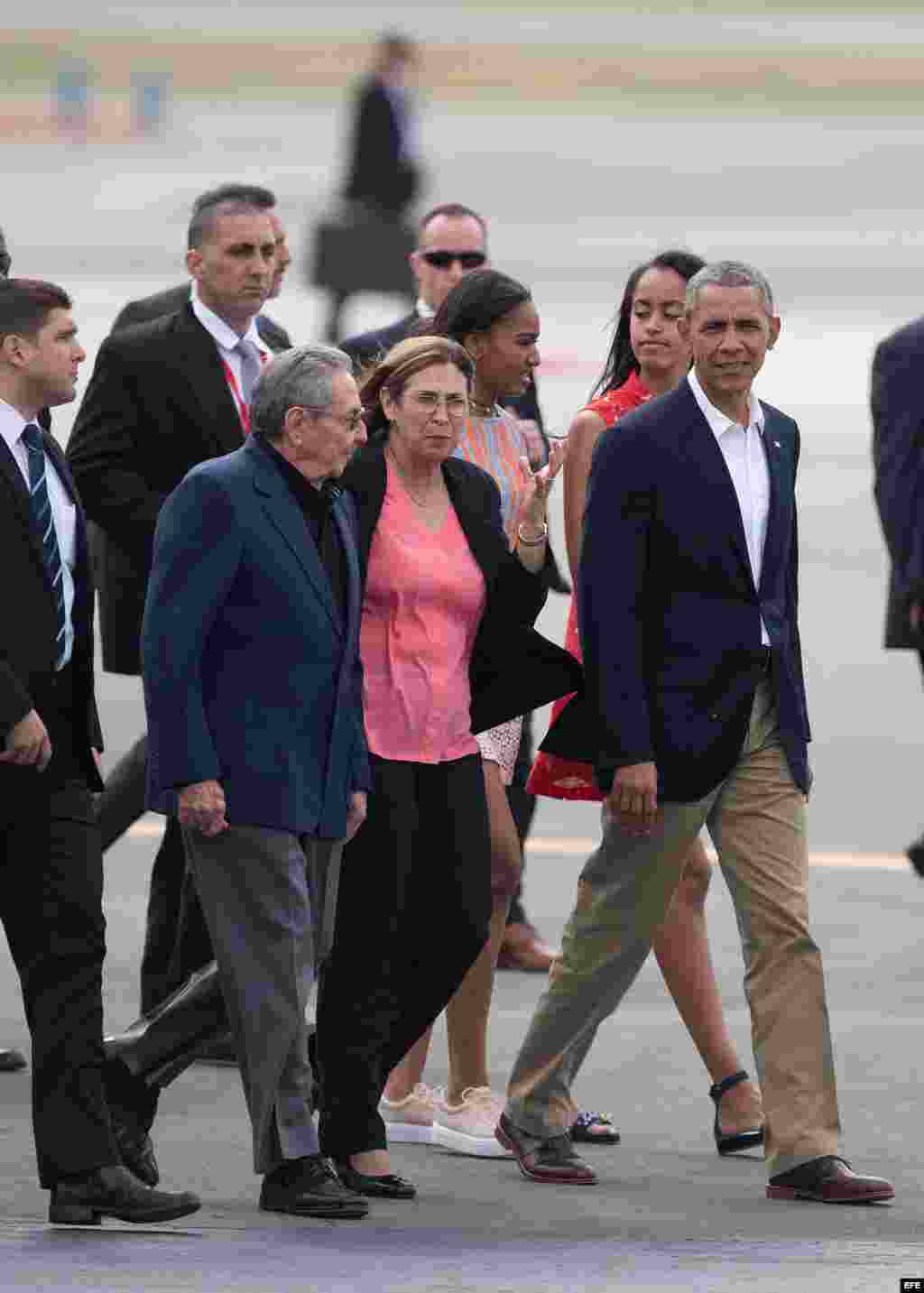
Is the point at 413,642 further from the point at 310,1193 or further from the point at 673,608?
the point at 310,1193

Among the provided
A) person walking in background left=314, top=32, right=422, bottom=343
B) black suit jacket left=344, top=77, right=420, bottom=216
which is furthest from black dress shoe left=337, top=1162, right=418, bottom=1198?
black suit jacket left=344, top=77, right=420, bottom=216

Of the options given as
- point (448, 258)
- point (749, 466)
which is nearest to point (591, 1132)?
point (749, 466)

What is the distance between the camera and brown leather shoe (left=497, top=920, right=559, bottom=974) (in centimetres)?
856

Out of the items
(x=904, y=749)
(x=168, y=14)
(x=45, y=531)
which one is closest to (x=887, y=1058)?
(x=45, y=531)

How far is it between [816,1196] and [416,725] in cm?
119

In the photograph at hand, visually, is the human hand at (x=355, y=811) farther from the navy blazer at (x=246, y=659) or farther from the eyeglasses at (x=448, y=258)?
the eyeglasses at (x=448, y=258)

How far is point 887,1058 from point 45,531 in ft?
8.91

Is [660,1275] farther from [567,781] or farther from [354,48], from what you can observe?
[354,48]

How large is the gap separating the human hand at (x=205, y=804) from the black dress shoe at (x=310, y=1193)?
0.64 metres

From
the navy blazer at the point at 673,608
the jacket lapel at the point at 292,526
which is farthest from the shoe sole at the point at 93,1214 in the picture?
the navy blazer at the point at 673,608

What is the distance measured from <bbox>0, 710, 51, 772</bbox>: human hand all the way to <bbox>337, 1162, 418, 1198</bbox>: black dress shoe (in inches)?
41.6

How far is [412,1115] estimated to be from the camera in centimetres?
688

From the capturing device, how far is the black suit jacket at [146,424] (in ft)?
24.3

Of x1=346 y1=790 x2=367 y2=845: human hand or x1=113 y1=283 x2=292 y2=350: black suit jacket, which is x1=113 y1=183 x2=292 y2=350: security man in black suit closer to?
x1=113 y1=283 x2=292 y2=350: black suit jacket
